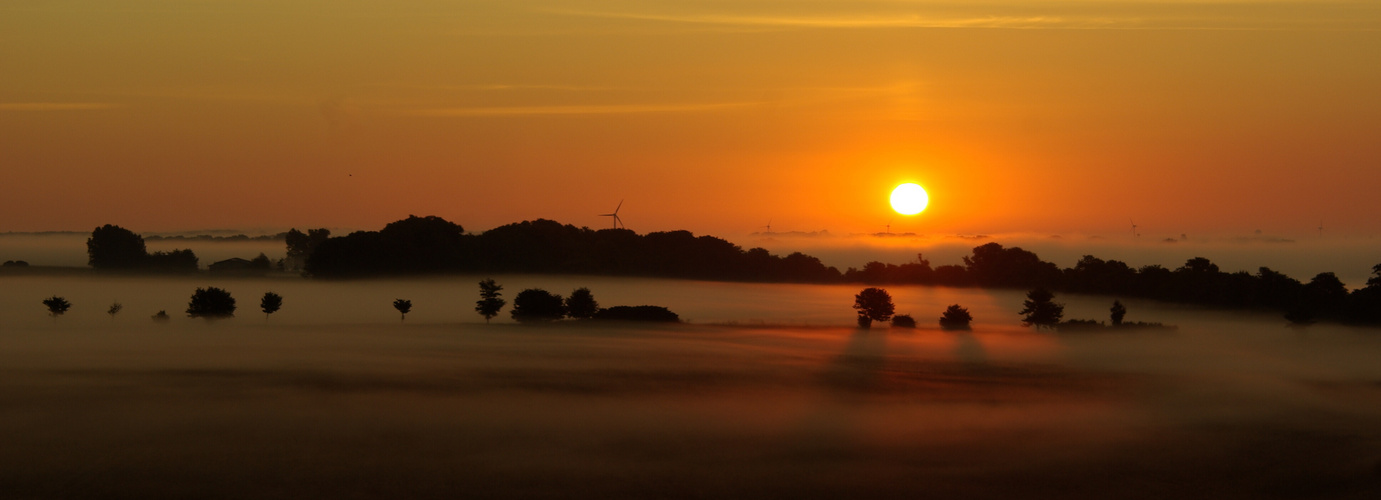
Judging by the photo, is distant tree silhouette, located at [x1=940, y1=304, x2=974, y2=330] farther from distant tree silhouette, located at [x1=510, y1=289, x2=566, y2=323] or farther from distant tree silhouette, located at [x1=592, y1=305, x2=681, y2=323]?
distant tree silhouette, located at [x1=510, y1=289, x2=566, y2=323]

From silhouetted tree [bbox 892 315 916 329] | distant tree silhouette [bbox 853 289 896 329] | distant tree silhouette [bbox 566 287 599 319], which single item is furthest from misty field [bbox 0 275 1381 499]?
distant tree silhouette [bbox 566 287 599 319]

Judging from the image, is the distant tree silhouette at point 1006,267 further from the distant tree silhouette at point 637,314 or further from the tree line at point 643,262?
the distant tree silhouette at point 637,314

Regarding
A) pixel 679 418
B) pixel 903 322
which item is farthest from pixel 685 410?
pixel 903 322

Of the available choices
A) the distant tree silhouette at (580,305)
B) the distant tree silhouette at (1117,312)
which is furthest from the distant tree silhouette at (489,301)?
the distant tree silhouette at (1117,312)

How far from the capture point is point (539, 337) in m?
112

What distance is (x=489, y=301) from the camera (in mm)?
132000

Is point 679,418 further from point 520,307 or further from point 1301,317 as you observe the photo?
point 1301,317

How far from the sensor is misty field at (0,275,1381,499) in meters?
53.5

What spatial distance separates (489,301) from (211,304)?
33.1 meters

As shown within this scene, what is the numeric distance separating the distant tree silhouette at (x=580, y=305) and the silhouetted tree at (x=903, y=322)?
34.5 m

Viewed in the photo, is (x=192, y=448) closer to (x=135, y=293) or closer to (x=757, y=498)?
(x=757, y=498)

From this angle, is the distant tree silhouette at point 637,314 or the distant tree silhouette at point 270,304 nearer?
the distant tree silhouette at point 637,314

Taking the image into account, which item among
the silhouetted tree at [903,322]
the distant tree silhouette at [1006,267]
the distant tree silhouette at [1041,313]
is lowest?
the silhouetted tree at [903,322]

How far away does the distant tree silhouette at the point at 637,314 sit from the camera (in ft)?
435
